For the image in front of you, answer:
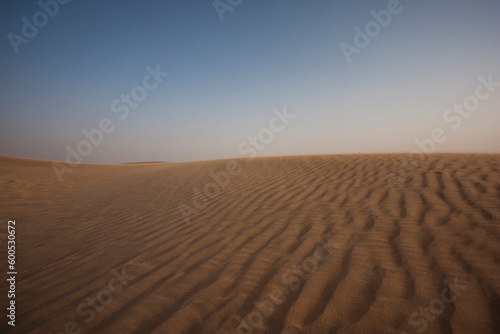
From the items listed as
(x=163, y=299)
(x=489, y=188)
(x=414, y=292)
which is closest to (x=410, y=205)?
(x=489, y=188)

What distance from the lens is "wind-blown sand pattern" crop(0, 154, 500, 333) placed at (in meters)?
1.60

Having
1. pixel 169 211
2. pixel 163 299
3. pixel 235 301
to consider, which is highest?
pixel 169 211

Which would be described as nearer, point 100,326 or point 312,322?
point 312,322

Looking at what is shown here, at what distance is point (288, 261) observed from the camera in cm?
228

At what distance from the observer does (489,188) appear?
3.47m

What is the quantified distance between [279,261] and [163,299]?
→ 1.15 m

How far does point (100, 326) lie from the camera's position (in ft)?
5.53

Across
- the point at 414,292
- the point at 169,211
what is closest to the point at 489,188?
the point at 414,292

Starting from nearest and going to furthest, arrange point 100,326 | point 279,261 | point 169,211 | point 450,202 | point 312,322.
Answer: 1. point 312,322
2. point 100,326
3. point 279,261
4. point 450,202
5. point 169,211

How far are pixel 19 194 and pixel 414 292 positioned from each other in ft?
35.1

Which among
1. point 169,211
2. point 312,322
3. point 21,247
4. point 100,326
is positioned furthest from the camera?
point 169,211

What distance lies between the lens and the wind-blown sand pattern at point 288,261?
1602mm

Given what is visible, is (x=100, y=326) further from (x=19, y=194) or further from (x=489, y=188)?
(x=19, y=194)

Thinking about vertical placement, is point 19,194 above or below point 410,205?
above
